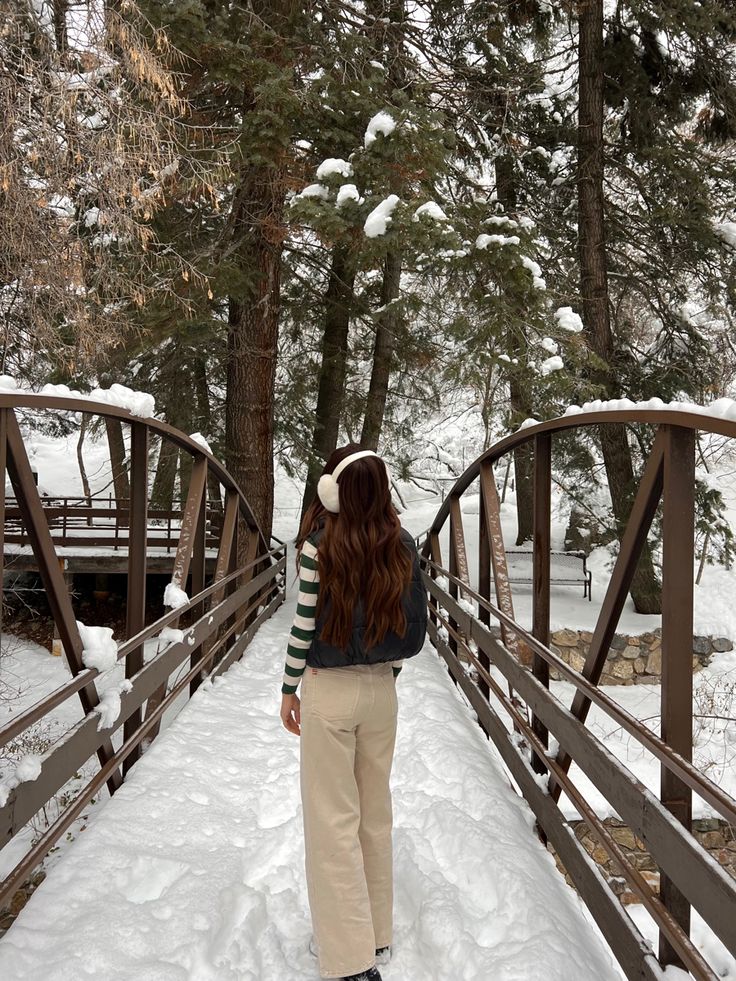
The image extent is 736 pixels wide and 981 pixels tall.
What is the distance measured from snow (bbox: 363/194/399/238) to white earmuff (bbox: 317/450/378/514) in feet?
18.7

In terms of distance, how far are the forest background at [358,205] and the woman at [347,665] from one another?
4.31 metres

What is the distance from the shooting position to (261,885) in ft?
9.95

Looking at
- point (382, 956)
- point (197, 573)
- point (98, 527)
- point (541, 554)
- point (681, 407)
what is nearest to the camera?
point (681, 407)

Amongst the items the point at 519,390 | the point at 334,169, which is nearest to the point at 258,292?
the point at 334,169

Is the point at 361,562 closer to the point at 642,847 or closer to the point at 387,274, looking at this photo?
the point at 642,847

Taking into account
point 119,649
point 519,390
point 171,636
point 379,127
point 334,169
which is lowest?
point 171,636

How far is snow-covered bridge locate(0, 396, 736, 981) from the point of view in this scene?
226cm

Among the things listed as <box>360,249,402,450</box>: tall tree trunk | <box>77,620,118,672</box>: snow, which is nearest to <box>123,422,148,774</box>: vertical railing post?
<box>77,620,118,672</box>: snow

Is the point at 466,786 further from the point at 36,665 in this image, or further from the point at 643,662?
the point at 36,665

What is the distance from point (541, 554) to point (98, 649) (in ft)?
7.09

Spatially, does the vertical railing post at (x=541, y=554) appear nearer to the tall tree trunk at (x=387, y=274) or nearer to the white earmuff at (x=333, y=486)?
the white earmuff at (x=333, y=486)

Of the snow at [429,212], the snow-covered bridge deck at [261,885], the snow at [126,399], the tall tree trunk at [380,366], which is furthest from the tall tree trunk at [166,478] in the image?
the snow-covered bridge deck at [261,885]

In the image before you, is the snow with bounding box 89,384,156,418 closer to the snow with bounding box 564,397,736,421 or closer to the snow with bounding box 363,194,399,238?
the snow with bounding box 564,397,736,421

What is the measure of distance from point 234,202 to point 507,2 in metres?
5.03
